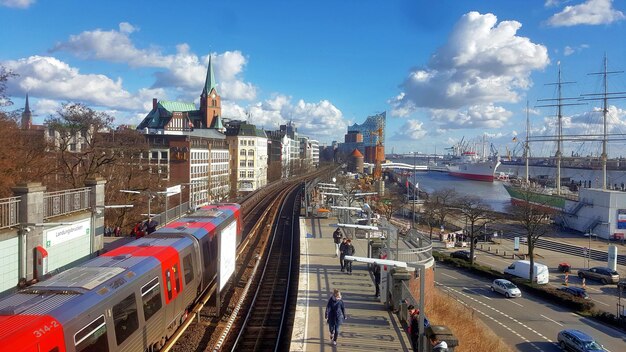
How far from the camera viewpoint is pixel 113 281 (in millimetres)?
8391

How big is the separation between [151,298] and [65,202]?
364 inches

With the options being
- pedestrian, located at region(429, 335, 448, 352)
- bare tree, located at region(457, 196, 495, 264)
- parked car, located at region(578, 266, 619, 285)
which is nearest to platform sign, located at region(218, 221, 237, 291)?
pedestrian, located at region(429, 335, 448, 352)

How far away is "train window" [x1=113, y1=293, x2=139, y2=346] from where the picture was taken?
810cm

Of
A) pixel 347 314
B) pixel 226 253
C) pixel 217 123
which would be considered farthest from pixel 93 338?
pixel 217 123

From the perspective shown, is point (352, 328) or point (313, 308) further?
point (313, 308)

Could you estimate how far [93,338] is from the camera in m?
7.34

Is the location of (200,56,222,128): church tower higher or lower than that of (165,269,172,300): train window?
higher

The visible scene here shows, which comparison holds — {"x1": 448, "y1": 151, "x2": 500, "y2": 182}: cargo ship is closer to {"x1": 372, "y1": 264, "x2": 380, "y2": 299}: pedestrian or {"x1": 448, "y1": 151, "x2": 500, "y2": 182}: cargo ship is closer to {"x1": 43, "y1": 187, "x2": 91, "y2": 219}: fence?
{"x1": 372, "y1": 264, "x2": 380, "y2": 299}: pedestrian

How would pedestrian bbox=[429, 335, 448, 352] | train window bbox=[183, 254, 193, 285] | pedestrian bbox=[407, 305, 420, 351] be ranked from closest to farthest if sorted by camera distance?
pedestrian bbox=[429, 335, 448, 352]
pedestrian bbox=[407, 305, 420, 351]
train window bbox=[183, 254, 193, 285]

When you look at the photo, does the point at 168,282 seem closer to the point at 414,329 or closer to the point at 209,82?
the point at 414,329

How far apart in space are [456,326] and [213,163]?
214 ft

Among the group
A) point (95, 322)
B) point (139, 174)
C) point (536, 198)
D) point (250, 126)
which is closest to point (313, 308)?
point (95, 322)

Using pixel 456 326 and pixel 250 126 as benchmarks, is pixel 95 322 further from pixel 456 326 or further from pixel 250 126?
pixel 250 126

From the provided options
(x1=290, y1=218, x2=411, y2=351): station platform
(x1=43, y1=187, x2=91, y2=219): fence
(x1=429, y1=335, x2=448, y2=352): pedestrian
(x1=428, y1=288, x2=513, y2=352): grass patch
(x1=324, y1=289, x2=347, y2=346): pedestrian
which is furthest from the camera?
(x1=43, y1=187, x2=91, y2=219): fence
